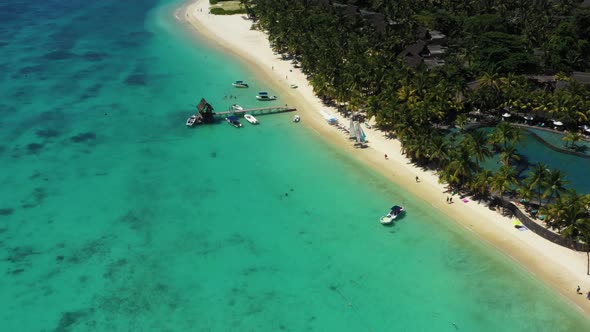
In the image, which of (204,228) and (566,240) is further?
(204,228)

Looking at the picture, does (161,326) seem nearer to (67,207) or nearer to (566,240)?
(67,207)

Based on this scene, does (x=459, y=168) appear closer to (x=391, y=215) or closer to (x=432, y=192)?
(x=432, y=192)

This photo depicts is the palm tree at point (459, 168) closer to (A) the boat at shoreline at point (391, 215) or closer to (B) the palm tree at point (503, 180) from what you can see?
(B) the palm tree at point (503, 180)

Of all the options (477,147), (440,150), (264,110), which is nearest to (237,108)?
(264,110)

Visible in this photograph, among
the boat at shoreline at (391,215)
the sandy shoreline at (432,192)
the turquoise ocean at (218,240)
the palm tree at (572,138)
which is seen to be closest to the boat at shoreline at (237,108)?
the turquoise ocean at (218,240)

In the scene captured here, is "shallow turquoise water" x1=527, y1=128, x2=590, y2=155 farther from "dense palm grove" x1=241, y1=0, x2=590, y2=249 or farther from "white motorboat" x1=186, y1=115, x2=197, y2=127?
"white motorboat" x1=186, y1=115, x2=197, y2=127

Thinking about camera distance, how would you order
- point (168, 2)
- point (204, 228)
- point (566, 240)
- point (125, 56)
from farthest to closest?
point (168, 2)
point (125, 56)
point (204, 228)
point (566, 240)

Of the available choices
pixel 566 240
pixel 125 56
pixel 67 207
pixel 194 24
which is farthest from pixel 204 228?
pixel 194 24
